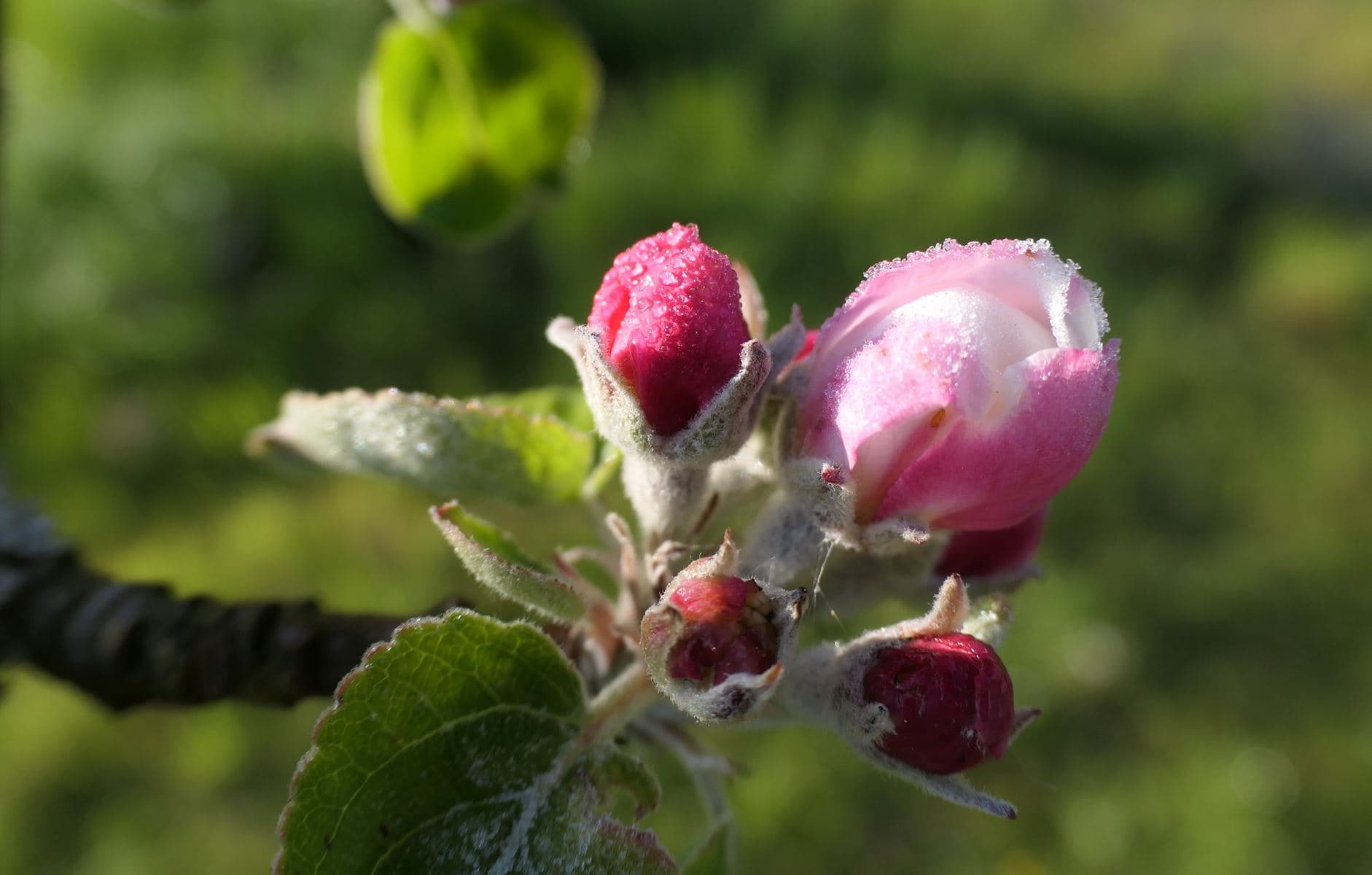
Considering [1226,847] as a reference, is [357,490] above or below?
above

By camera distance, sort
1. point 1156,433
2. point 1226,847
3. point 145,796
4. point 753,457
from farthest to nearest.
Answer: point 1156,433, point 1226,847, point 145,796, point 753,457

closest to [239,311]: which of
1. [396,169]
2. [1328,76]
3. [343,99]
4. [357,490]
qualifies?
[357,490]

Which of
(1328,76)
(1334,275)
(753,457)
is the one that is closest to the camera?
(753,457)

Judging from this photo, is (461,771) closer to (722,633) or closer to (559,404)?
(722,633)

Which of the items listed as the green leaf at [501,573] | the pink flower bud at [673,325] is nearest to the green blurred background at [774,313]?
the green leaf at [501,573]

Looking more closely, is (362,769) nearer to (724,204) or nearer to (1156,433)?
(724,204)

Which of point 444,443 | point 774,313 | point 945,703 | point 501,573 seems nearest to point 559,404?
point 444,443
